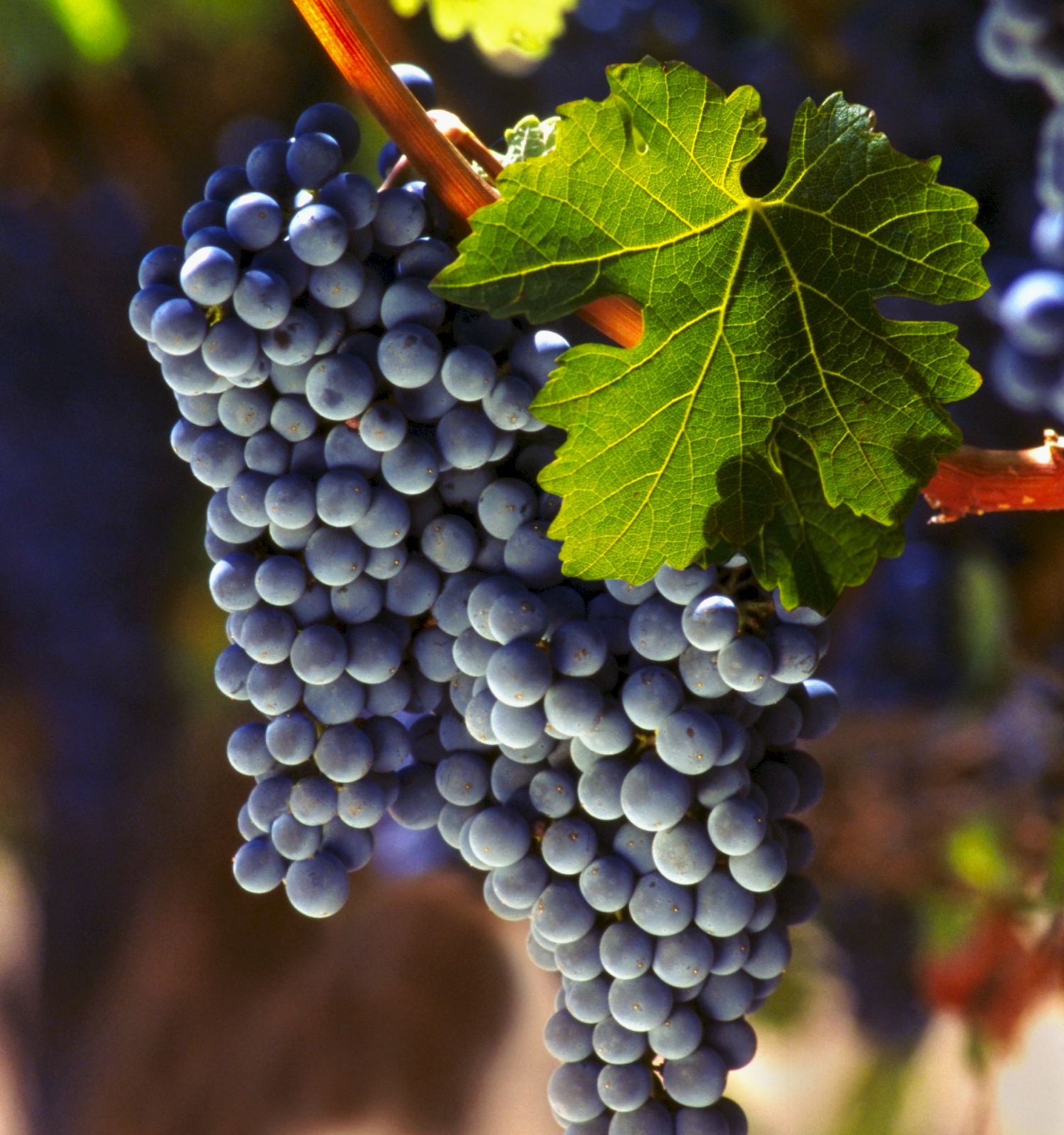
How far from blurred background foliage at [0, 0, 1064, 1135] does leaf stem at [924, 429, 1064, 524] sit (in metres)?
0.51

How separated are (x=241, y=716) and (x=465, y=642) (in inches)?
29.9

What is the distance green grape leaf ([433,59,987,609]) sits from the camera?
1.27 ft

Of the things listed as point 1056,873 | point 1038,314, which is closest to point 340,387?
point 1038,314

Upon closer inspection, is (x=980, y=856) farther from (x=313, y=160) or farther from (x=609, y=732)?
(x=313, y=160)

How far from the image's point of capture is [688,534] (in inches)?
16.1

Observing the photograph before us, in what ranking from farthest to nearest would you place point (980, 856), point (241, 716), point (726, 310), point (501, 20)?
1. point (241, 716)
2. point (980, 856)
3. point (501, 20)
4. point (726, 310)

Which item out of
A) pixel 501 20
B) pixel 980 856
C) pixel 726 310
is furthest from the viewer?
pixel 980 856

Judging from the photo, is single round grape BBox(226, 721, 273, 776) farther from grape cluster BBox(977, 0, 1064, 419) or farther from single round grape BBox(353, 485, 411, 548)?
grape cluster BBox(977, 0, 1064, 419)

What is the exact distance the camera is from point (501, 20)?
0.59 metres

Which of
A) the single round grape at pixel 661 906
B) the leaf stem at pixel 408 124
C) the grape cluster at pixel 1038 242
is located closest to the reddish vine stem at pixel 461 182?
the leaf stem at pixel 408 124

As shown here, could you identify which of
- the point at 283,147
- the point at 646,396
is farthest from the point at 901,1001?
the point at 283,147

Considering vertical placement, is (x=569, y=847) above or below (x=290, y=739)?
below

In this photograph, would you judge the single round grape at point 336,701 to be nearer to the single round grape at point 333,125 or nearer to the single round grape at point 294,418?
the single round grape at point 294,418

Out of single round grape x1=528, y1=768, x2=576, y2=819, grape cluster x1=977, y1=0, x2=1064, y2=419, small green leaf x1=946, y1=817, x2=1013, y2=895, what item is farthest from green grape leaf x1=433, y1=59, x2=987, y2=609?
small green leaf x1=946, y1=817, x2=1013, y2=895
